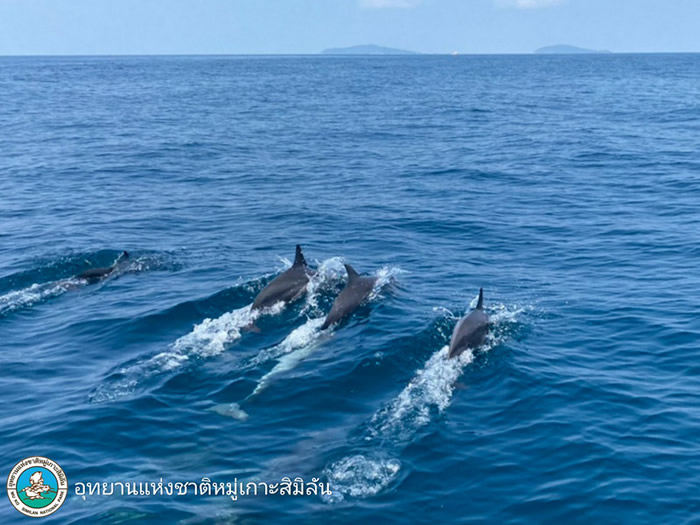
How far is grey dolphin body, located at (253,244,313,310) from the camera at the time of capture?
20875 millimetres

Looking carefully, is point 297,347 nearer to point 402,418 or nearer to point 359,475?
point 402,418

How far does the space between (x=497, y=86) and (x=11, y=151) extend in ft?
247

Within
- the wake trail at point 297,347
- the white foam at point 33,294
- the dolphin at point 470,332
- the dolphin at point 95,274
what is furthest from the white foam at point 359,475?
the dolphin at point 95,274

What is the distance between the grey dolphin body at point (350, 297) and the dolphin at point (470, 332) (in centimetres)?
358

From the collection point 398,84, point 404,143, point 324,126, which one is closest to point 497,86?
point 398,84

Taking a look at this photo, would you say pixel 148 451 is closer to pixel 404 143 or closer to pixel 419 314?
pixel 419 314

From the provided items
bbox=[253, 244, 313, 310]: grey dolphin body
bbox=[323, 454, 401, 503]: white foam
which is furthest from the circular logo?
bbox=[253, 244, 313, 310]: grey dolphin body

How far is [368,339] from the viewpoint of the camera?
62.4 ft

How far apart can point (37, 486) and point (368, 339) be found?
851cm

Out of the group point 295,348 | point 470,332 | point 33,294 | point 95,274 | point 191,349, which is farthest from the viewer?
point 95,274

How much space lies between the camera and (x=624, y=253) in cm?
2573

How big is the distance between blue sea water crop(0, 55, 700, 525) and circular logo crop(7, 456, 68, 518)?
205mm

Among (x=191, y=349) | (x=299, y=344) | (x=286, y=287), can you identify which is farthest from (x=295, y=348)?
(x=286, y=287)

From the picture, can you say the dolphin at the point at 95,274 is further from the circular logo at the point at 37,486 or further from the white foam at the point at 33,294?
the circular logo at the point at 37,486
